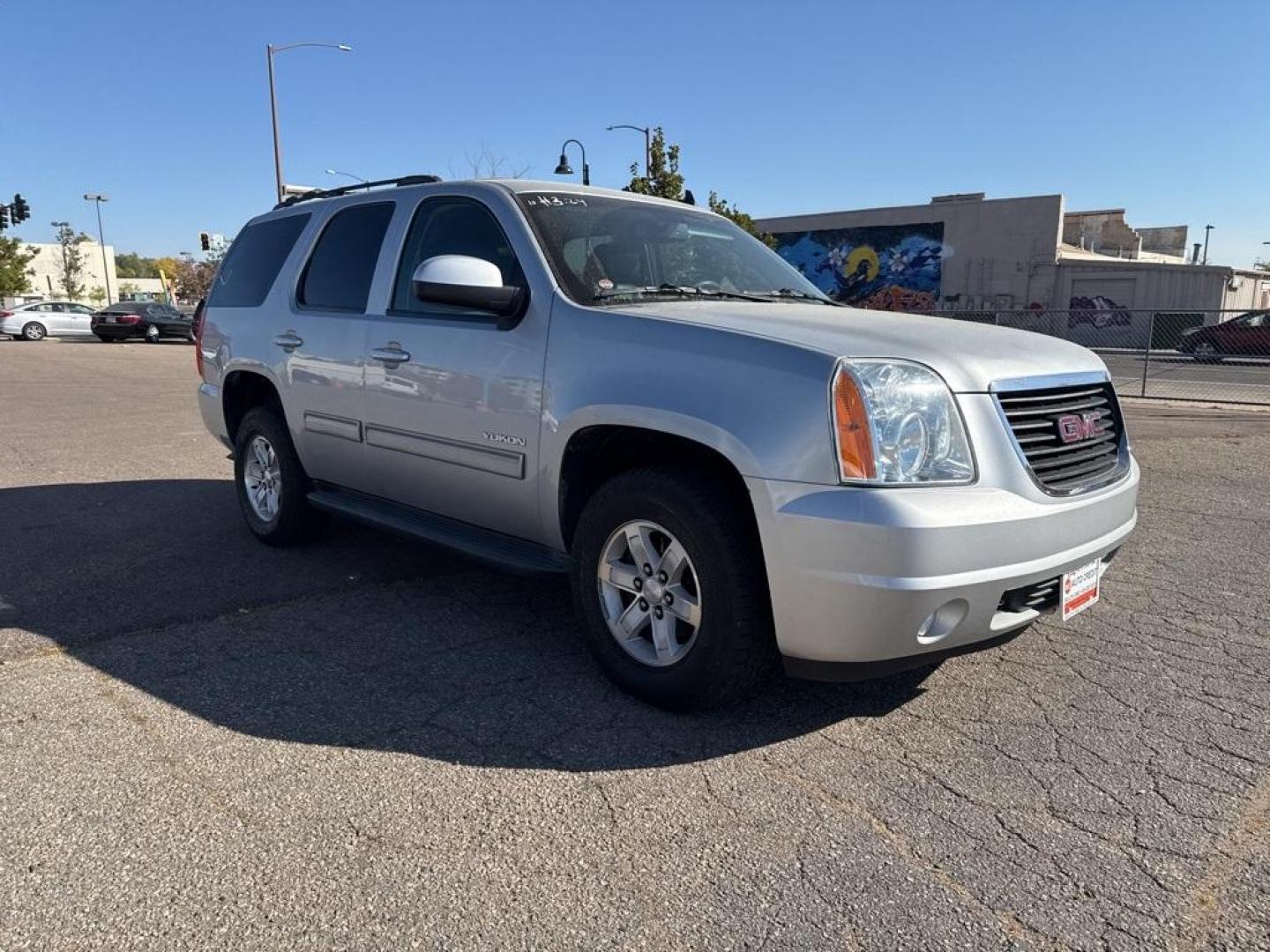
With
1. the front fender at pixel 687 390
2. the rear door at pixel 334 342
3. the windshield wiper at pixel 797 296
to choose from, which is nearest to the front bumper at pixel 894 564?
the front fender at pixel 687 390

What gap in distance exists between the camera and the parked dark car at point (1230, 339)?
17.0 metres

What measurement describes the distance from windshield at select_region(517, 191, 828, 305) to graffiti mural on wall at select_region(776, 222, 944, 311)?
3530 cm

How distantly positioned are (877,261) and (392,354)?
39711mm

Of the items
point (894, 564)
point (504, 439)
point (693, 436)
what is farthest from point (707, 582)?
point (504, 439)

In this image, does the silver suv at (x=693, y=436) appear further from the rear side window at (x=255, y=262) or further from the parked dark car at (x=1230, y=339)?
the parked dark car at (x=1230, y=339)

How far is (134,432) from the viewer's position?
9.98m

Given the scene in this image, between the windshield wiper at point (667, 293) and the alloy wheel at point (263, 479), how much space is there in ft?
8.23

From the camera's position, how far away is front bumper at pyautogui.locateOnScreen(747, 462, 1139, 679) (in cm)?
262

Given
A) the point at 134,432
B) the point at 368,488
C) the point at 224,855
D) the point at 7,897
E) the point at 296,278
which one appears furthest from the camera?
the point at 134,432

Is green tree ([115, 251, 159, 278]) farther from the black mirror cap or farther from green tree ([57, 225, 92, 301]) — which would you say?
the black mirror cap

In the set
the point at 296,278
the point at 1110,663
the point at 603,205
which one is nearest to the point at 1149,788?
the point at 1110,663

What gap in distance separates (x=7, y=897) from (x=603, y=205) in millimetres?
3291

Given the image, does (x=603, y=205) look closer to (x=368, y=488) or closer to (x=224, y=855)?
(x=368, y=488)

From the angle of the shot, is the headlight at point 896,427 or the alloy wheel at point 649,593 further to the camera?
the alloy wheel at point 649,593
